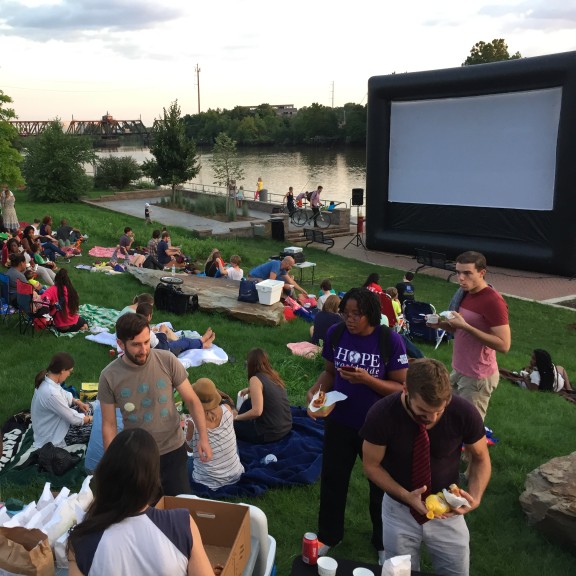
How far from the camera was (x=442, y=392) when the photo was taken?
8.19 ft

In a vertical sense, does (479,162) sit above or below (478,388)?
above

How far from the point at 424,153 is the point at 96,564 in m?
16.9

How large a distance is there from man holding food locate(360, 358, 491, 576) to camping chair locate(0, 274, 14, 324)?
764 cm

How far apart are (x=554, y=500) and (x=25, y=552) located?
342 cm

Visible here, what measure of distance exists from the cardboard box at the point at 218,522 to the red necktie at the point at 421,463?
2.86 ft

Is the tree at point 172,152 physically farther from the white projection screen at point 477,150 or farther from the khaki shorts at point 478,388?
the khaki shorts at point 478,388

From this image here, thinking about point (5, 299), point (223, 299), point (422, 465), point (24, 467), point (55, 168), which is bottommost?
point (24, 467)

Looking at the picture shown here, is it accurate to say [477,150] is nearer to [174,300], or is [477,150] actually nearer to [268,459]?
[174,300]

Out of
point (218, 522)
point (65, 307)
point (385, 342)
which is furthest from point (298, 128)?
point (218, 522)

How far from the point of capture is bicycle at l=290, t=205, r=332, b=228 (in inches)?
897

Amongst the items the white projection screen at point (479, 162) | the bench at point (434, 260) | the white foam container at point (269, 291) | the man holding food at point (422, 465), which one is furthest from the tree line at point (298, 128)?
the man holding food at point (422, 465)

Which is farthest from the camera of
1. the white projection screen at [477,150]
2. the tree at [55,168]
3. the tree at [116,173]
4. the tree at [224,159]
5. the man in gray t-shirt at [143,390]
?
the tree at [116,173]

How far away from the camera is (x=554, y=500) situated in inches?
158

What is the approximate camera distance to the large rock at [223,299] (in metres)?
9.66
